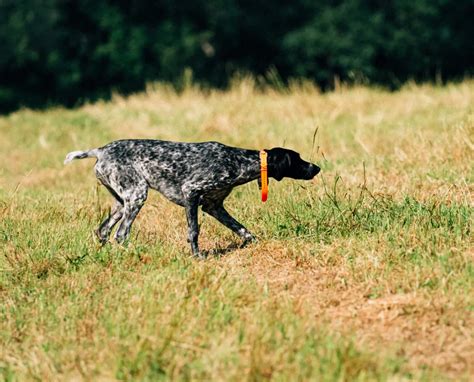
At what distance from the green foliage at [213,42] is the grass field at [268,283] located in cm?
1577

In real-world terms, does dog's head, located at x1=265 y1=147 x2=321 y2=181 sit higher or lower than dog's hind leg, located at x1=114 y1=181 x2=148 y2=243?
higher

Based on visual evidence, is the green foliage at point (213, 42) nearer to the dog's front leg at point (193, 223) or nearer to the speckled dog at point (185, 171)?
the speckled dog at point (185, 171)

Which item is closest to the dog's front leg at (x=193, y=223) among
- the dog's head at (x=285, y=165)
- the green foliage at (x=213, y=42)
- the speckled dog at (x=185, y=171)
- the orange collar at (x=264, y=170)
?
the speckled dog at (x=185, y=171)

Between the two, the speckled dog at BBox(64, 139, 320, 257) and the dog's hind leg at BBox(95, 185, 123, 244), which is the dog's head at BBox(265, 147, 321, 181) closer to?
the speckled dog at BBox(64, 139, 320, 257)

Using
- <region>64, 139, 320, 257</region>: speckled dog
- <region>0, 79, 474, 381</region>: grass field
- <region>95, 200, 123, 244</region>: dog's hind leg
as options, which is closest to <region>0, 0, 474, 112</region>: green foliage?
<region>0, 79, 474, 381</region>: grass field

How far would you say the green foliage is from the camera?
83.4 feet

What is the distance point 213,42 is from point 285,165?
22.2m

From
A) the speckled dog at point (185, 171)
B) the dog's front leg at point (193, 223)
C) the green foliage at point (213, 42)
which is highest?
the speckled dog at point (185, 171)

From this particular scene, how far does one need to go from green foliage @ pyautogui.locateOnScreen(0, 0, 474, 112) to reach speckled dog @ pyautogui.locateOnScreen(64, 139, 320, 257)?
1847cm

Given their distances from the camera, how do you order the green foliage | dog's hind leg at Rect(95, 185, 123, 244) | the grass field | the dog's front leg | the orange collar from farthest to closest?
the green foliage < dog's hind leg at Rect(95, 185, 123, 244) < the dog's front leg < the orange collar < the grass field

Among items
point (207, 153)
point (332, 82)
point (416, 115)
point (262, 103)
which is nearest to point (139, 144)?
point (207, 153)

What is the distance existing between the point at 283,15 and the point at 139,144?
71.5ft

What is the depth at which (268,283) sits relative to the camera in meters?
6.00

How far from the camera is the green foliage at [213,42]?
25.4 metres
